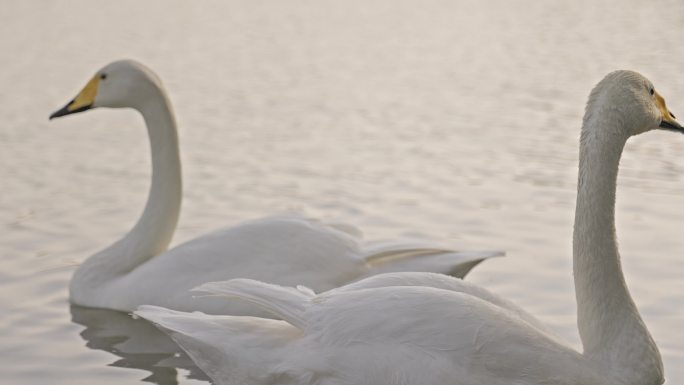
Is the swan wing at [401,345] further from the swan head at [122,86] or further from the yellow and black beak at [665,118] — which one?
the swan head at [122,86]

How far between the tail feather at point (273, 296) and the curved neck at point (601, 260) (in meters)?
1.10

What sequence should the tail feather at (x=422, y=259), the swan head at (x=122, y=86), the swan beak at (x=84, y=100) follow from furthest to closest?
1. the swan beak at (x=84, y=100)
2. the swan head at (x=122, y=86)
3. the tail feather at (x=422, y=259)

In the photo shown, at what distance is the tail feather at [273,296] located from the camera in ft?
16.1

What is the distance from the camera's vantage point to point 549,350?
4.62m

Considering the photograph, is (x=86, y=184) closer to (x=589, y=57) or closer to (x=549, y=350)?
(x=549, y=350)

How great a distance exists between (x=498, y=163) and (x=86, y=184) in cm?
363

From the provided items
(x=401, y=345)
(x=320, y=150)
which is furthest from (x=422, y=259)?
(x=320, y=150)

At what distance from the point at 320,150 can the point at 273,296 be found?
6663mm

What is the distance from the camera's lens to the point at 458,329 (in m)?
4.59

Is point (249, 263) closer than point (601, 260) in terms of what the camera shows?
No

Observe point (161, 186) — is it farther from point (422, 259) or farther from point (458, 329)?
point (458, 329)

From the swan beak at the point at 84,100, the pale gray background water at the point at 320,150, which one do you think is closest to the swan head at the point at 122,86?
the swan beak at the point at 84,100

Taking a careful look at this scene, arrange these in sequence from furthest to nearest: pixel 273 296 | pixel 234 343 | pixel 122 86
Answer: pixel 122 86, pixel 273 296, pixel 234 343

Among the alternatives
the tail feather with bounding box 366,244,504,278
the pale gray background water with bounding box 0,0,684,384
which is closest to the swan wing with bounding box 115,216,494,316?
the tail feather with bounding box 366,244,504,278
